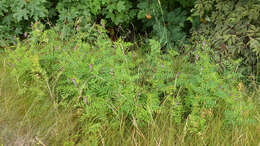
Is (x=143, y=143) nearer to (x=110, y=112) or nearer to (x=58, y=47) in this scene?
(x=110, y=112)

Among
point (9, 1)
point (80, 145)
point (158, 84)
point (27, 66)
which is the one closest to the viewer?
point (80, 145)

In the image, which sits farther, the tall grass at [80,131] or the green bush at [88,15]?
the green bush at [88,15]

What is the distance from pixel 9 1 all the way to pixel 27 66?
1949mm

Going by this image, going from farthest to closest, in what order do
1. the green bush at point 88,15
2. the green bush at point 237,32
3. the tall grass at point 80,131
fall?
the green bush at point 88,15
the green bush at point 237,32
the tall grass at point 80,131

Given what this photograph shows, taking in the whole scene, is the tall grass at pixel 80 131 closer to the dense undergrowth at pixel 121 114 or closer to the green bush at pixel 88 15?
the dense undergrowth at pixel 121 114

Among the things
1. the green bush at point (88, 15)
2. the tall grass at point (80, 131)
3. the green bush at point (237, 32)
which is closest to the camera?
the tall grass at point (80, 131)

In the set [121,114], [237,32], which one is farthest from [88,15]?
[121,114]

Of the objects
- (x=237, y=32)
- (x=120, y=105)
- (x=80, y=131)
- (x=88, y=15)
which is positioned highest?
(x=88, y=15)

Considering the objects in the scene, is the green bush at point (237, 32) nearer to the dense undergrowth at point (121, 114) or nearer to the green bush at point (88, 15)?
the green bush at point (88, 15)

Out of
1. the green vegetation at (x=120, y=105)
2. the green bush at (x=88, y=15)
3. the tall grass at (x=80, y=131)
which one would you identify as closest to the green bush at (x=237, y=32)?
the green vegetation at (x=120, y=105)

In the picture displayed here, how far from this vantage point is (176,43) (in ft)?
15.6

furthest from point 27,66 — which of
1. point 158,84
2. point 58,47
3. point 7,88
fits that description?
point 158,84

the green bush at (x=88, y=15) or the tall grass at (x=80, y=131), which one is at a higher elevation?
the green bush at (x=88, y=15)

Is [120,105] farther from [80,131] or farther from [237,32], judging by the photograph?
[237,32]
